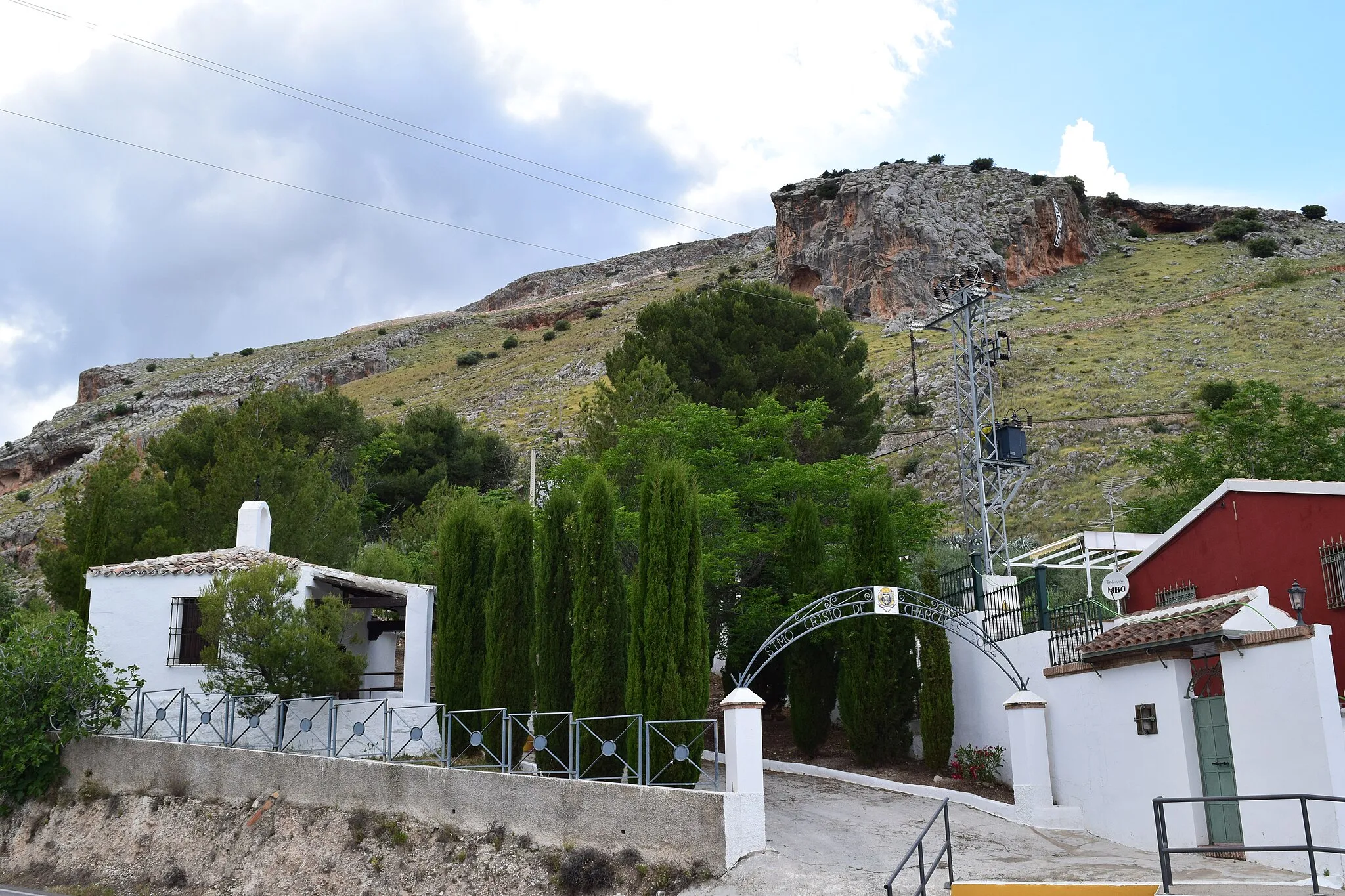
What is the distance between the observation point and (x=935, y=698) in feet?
56.0

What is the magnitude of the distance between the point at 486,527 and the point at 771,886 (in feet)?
28.9

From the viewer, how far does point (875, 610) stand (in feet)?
50.9

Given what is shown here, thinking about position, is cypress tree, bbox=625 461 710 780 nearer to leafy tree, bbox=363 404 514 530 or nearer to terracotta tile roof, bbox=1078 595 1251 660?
terracotta tile roof, bbox=1078 595 1251 660

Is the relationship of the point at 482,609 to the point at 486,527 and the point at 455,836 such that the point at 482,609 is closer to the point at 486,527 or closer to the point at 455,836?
the point at 486,527

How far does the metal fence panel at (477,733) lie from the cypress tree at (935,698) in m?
7.02

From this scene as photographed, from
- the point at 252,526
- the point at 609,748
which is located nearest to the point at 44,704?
the point at 252,526

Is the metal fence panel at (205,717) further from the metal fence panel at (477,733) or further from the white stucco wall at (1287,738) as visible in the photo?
the white stucco wall at (1287,738)

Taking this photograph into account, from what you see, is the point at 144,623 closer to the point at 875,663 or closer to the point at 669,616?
the point at 669,616

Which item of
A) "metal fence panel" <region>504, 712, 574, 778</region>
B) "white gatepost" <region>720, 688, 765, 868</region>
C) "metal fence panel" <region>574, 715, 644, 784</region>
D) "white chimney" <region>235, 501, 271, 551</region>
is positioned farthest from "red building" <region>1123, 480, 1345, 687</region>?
"white chimney" <region>235, 501, 271, 551</region>

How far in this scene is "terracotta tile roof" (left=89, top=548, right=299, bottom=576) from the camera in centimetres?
1777

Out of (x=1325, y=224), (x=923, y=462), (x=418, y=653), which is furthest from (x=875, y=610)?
(x=1325, y=224)

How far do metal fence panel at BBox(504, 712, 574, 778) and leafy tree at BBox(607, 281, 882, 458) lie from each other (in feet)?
55.5

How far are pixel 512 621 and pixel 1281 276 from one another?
60449mm

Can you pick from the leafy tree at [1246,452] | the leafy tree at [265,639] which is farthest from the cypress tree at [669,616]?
the leafy tree at [1246,452]
